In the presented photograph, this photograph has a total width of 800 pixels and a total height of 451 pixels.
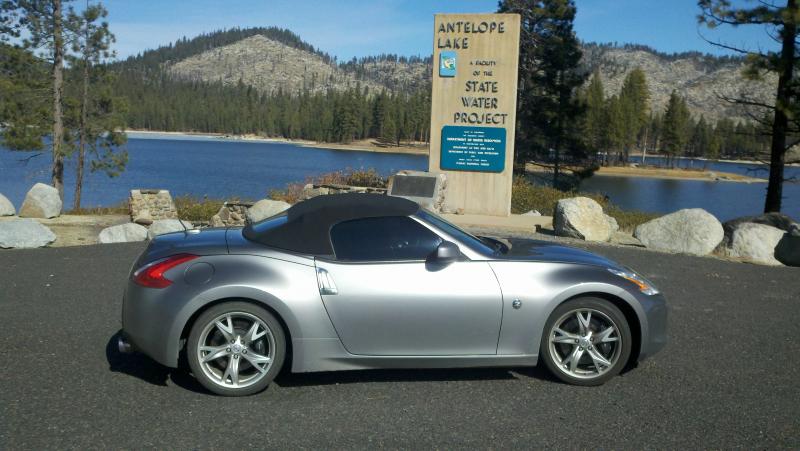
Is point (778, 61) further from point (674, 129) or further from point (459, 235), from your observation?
point (674, 129)

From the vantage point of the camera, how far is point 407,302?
504cm

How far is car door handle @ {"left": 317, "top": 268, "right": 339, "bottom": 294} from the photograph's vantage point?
5.00 m

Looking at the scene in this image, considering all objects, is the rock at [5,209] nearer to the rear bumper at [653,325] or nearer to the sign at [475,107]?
the sign at [475,107]

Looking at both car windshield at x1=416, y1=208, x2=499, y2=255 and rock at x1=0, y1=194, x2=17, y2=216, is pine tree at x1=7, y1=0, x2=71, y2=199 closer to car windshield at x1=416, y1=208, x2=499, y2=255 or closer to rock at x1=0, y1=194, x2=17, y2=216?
rock at x1=0, y1=194, x2=17, y2=216

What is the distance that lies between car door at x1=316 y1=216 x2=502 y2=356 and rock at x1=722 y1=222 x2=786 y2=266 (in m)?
9.43

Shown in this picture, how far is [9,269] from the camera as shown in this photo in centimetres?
952

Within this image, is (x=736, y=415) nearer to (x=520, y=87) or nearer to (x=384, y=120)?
(x=520, y=87)

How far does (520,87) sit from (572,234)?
26.0 meters

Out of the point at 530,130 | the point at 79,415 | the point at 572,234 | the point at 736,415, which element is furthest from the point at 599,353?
the point at 530,130

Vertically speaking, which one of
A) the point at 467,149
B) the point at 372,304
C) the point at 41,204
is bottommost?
the point at 41,204

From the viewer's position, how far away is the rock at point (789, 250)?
12.3 meters

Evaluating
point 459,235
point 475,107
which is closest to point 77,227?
point 475,107

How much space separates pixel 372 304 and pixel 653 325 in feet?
6.85

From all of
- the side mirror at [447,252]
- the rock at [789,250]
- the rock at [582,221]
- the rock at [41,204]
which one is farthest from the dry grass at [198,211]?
the side mirror at [447,252]
